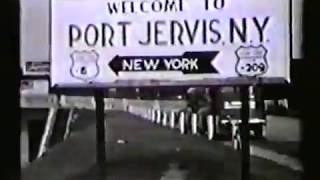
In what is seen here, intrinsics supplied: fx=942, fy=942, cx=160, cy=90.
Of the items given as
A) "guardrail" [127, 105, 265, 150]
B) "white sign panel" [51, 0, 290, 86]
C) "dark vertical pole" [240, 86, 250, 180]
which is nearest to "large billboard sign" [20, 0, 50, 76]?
"white sign panel" [51, 0, 290, 86]

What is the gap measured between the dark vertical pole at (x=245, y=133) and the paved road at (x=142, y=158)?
0.06 feet

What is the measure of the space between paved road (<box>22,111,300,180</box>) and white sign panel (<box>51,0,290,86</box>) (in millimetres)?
166

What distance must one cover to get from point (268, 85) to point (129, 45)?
16.9 inches

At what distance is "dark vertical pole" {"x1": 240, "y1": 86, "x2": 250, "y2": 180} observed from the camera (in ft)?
9.14

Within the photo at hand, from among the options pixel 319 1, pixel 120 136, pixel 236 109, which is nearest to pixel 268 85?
pixel 236 109

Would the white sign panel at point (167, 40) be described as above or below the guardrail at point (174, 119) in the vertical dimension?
above

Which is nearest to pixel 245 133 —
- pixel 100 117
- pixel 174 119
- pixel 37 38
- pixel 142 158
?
pixel 174 119

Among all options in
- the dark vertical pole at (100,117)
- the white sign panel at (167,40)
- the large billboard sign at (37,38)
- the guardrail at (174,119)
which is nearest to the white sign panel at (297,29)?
the white sign panel at (167,40)

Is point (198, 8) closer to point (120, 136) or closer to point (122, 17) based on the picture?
point (122, 17)

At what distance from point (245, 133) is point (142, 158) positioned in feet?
1.06

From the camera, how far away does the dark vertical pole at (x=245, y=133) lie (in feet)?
9.14
